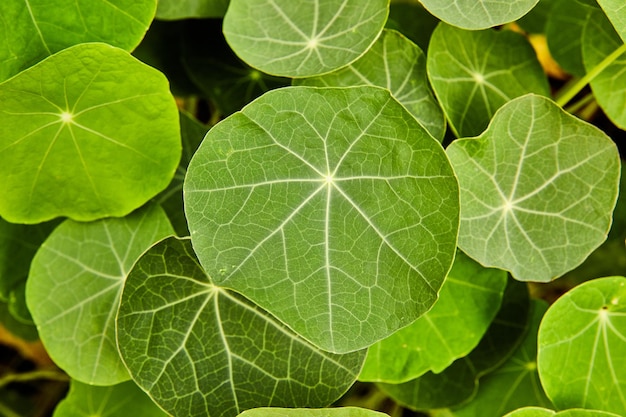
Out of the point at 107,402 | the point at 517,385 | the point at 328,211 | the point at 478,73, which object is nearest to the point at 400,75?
the point at 478,73

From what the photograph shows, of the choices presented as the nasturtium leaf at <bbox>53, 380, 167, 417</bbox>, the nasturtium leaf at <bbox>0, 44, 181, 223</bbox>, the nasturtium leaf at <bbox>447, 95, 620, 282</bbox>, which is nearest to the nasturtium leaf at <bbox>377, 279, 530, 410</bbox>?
the nasturtium leaf at <bbox>447, 95, 620, 282</bbox>

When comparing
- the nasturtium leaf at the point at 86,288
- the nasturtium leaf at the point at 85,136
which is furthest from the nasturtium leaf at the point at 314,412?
the nasturtium leaf at the point at 85,136

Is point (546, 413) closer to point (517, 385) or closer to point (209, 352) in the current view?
point (517, 385)

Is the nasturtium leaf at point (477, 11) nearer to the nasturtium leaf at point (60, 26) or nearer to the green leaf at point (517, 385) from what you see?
the nasturtium leaf at point (60, 26)

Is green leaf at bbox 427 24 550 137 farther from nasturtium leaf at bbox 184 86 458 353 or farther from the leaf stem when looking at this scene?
nasturtium leaf at bbox 184 86 458 353

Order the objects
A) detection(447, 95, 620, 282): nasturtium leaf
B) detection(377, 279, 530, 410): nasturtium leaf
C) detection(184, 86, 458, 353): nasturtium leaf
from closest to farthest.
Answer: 1. detection(184, 86, 458, 353): nasturtium leaf
2. detection(447, 95, 620, 282): nasturtium leaf
3. detection(377, 279, 530, 410): nasturtium leaf

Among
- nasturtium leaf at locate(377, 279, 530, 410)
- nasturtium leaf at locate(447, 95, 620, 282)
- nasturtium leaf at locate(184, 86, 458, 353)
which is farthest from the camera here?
nasturtium leaf at locate(377, 279, 530, 410)

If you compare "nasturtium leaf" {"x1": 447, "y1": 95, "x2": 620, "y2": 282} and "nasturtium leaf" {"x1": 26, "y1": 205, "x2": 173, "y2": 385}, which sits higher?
"nasturtium leaf" {"x1": 447, "y1": 95, "x2": 620, "y2": 282}
